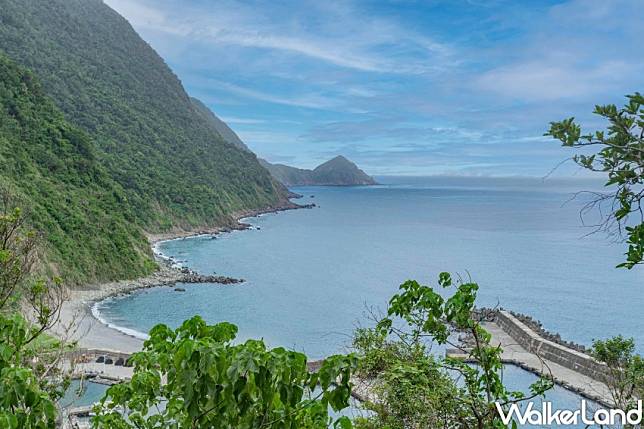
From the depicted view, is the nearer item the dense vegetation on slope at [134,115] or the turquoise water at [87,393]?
the turquoise water at [87,393]

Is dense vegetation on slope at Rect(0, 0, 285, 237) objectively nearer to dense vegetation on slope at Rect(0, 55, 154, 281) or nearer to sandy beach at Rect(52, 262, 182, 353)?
dense vegetation on slope at Rect(0, 55, 154, 281)

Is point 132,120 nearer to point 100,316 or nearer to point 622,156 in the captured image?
point 100,316

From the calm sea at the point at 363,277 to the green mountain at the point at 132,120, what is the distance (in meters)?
6.33

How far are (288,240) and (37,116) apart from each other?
108 ft

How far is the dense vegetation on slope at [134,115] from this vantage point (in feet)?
217

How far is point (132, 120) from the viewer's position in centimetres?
7812

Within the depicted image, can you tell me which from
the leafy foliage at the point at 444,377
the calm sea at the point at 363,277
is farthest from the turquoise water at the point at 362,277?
the leafy foliage at the point at 444,377

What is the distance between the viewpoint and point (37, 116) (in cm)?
4597

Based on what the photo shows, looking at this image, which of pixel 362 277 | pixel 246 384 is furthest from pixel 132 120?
pixel 246 384

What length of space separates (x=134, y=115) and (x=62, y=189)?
136 feet

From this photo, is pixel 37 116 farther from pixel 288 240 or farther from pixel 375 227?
pixel 375 227

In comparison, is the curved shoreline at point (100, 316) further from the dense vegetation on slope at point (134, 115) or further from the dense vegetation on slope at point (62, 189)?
the dense vegetation on slope at point (134, 115)

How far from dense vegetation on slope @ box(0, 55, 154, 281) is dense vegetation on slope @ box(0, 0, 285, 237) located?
10.8 m

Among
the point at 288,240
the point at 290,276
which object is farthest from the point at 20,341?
the point at 288,240
